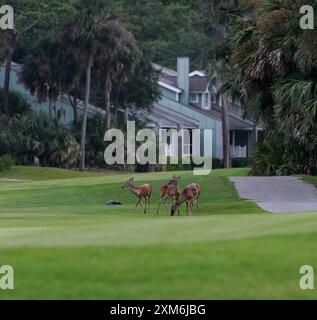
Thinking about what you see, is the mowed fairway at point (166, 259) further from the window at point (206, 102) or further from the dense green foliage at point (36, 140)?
the window at point (206, 102)

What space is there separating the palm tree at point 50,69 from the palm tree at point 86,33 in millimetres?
928

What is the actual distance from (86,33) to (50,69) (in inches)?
144

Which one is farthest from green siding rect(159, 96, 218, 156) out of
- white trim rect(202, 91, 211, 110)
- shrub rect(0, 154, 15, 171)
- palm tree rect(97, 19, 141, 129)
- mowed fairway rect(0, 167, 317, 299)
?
mowed fairway rect(0, 167, 317, 299)

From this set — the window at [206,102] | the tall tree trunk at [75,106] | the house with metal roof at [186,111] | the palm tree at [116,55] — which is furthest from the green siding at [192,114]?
the palm tree at [116,55]

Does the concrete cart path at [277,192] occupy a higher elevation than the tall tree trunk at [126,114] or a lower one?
lower

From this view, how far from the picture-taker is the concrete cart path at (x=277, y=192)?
30.0 meters

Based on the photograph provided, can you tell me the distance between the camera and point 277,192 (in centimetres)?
3284

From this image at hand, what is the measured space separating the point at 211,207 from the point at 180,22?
66.4 meters

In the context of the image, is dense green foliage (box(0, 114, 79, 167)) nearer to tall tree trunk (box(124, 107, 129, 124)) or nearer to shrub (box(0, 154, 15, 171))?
shrub (box(0, 154, 15, 171))

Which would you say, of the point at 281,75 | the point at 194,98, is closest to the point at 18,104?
the point at 194,98

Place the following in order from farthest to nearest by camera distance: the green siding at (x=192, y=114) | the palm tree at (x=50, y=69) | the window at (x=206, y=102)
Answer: the window at (x=206, y=102), the green siding at (x=192, y=114), the palm tree at (x=50, y=69)

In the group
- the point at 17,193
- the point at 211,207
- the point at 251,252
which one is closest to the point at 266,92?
the point at 211,207

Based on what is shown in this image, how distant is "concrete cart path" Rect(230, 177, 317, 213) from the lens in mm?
30047
